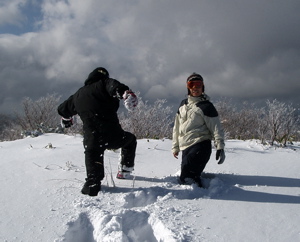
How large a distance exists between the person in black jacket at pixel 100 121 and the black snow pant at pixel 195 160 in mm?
609

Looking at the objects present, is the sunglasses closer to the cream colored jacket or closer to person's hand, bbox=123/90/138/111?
the cream colored jacket

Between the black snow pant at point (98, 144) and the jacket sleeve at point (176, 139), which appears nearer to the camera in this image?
the black snow pant at point (98, 144)

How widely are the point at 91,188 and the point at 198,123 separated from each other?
4.28ft

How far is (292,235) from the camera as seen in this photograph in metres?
1.53

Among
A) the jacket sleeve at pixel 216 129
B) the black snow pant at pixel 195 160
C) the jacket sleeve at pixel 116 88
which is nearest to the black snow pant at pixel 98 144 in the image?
the jacket sleeve at pixel 116 88

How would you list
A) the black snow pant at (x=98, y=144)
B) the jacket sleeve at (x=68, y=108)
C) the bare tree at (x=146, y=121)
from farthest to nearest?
the bare tree at (x=146, y=121) → the jacket sleeve at (x=68, y=108) → the black snow pant at (x=98, y=144)

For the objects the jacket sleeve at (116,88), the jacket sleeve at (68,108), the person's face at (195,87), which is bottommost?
the jacket sleeve at (68,108)

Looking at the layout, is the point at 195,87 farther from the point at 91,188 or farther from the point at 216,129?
the point at 91,188

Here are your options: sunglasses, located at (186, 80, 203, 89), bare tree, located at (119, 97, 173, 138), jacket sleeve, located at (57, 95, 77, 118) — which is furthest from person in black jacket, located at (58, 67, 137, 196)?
bare tree, located at (119, 97, 173, 138)

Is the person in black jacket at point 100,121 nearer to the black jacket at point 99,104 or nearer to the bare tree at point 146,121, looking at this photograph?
the black jacket at point 99,104

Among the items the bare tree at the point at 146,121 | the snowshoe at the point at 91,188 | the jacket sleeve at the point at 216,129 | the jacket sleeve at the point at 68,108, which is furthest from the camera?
the bare tree at the point at 146,121

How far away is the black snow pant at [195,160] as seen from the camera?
2.50 meters

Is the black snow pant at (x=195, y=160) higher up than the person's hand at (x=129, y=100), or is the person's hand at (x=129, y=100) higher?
the person's hand at (x=129, y=100)

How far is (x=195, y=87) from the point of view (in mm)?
2693
